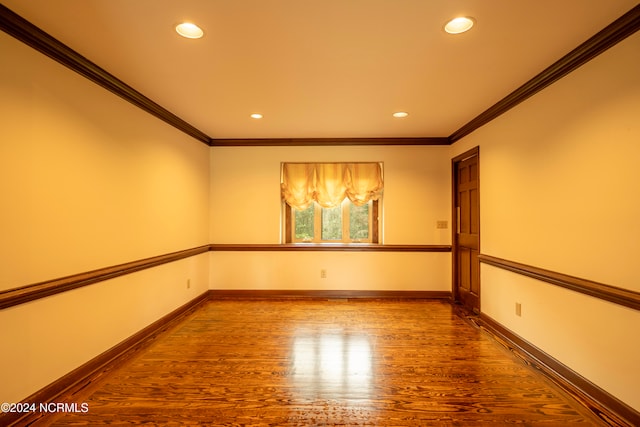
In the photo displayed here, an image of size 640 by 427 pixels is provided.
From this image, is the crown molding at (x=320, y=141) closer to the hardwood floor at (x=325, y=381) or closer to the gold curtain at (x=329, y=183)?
the gold curtain at (x=329, y=183)

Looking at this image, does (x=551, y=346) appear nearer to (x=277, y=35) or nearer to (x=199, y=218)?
(x=277, y=35)

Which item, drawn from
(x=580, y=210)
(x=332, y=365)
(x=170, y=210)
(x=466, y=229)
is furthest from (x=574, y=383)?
(x=170, y=210)

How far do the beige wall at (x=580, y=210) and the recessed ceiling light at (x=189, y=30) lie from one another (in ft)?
8.89

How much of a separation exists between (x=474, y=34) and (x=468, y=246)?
292 centimetres

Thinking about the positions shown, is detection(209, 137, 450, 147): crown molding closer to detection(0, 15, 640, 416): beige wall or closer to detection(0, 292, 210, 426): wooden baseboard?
detection(0, 15, 640, 416): beige wall

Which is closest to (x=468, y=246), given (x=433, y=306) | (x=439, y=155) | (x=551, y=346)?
(x=433, y=306)

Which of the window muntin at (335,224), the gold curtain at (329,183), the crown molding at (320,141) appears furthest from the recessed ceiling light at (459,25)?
the window muntin at (335,224)

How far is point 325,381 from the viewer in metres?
2.35

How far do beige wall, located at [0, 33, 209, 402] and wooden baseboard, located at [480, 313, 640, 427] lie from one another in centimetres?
368

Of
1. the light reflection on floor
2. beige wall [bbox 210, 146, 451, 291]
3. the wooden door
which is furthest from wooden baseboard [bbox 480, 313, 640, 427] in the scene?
beige wall [bbox 210, 146, 451, 291]

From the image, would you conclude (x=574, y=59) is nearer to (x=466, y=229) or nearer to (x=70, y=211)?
(x=466, y=229)

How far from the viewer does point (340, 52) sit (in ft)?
7.25

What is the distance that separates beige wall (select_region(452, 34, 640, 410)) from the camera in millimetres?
1881

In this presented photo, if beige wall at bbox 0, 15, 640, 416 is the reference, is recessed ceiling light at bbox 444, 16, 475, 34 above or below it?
above
